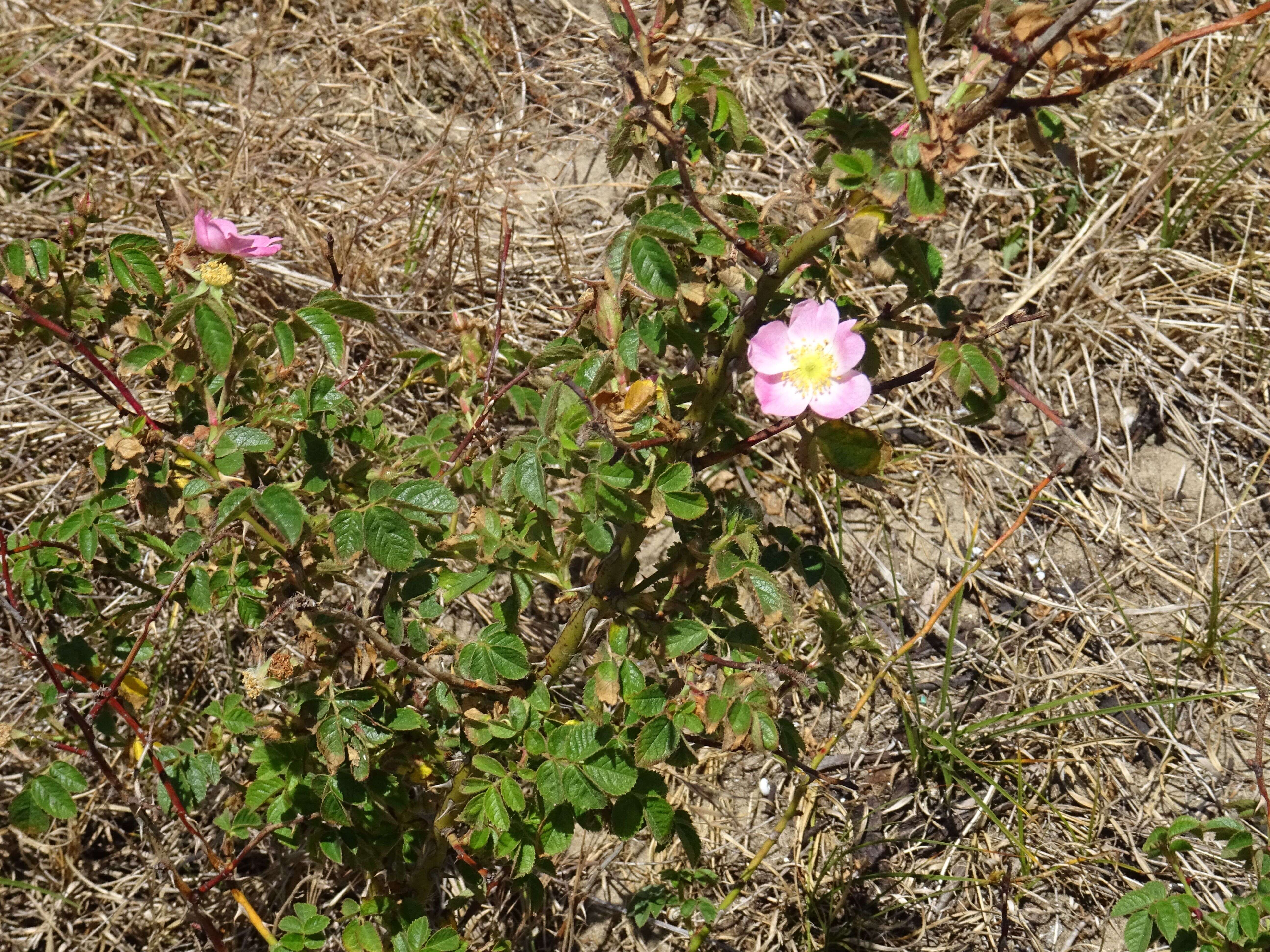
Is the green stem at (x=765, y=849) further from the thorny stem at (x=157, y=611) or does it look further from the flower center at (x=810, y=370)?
the thorny stem at (x=157, y=611)

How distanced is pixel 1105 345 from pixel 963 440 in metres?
0.46

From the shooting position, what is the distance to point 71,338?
151 cm

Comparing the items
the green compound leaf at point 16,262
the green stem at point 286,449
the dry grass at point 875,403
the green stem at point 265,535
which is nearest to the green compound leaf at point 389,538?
the green stem at point 265,535

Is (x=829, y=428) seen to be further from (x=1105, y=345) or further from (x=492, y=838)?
(x=1105, y=345)

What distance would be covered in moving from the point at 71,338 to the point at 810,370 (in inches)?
41.3

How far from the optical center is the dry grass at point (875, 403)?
2223 mm

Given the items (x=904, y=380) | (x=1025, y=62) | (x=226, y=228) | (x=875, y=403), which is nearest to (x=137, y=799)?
(x=226, y=228)

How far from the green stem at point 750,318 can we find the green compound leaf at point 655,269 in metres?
0.15

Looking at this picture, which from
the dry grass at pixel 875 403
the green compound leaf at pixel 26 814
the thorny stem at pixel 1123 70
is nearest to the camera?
the thorny stem at pixel 1123 70

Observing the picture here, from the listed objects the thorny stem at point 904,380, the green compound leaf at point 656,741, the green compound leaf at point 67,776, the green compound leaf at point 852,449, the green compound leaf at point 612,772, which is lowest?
the green compound leaf at point 67,776

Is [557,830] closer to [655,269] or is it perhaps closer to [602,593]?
[602,593]

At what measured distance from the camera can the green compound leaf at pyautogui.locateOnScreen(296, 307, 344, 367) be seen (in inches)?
60.9

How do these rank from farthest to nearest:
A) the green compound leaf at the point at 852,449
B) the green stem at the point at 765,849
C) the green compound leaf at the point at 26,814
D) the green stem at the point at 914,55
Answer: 1. the green stem at the point at 765,849
2. the green compound leaf at the point at 26,814
3. the green compound leaf at the point at 852,449
4. the green stem at the point at 914,55

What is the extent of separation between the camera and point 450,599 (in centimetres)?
157
